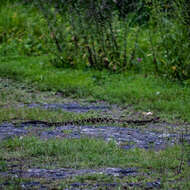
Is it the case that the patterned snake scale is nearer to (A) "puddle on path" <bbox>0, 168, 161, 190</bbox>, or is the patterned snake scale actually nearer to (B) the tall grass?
(A) "puddle on path" <bbox>0, 168, 161, 190</bbox>

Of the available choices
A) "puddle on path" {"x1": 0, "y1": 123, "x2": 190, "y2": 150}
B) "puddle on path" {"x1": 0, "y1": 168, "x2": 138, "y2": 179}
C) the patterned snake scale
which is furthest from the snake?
"puddle on path" {"x1": 0, "y1": 168, "x2": 138, "y2": 179}

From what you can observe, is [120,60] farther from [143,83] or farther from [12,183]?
[12,183]

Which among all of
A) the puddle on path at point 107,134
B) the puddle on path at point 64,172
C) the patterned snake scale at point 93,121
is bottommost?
the patterned snake scale at point 93,121

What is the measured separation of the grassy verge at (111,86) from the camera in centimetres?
745

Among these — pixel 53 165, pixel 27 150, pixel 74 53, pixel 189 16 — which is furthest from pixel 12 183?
pixel 74 53

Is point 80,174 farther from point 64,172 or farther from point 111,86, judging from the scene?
point 111,86

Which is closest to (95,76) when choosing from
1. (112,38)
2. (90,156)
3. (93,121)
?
(112,38)

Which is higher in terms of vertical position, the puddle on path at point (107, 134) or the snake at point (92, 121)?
the puddle on path at point (107, 134)

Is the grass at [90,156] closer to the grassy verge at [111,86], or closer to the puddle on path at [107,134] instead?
the puddle on path at [107,134]

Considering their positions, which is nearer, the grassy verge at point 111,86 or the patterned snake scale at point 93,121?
the patterned snake scale at point 93,121

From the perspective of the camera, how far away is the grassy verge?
7.45 meters

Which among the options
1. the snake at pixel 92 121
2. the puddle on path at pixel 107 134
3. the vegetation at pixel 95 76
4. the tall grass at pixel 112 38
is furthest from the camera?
the tall grass at pixel 112 38

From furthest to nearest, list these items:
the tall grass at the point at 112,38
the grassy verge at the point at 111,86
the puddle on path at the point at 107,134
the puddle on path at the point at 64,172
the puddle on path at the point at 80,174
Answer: the tall grass at the point at 112,38 → the grassy verge at the point at 111,86 → the puddle on path at the point at 107,134 → the puddle on path at the point at 64,172 → the puddle on path at the point at 80,174

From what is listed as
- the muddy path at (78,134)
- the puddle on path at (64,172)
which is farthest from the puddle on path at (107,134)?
the puddle on path at (64,172)
